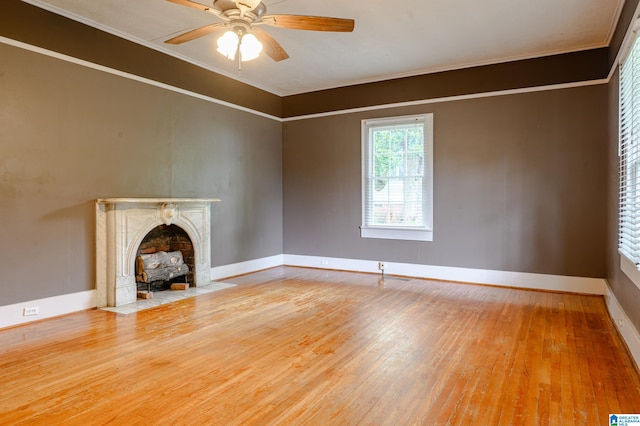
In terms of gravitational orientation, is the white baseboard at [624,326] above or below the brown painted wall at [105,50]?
below

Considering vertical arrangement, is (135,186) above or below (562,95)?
below

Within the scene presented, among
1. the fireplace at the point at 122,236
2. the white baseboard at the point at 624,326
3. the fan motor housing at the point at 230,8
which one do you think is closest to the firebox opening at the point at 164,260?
the fireplace at the point at 122,236

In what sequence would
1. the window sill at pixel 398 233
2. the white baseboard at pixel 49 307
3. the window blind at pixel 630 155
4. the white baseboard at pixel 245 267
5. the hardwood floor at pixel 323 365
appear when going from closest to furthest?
the hardwood floor at pixel 323 365
the window blind at pixel 630 155
the white baseboard at pixel 49 307
the white baseboard at pixel 245 267
the window sill at pixel 398 233

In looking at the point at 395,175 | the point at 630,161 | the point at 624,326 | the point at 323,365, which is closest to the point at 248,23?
the point at 323,365

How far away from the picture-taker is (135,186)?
4656 millimetres

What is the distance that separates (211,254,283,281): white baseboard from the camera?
578 centimetres

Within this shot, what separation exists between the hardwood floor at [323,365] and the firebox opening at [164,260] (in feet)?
1.98

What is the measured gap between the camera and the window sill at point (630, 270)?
9.05 feet

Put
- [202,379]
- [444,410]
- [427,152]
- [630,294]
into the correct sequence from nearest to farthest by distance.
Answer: [444,410] → [202,379] → [630,294] → [427,152]

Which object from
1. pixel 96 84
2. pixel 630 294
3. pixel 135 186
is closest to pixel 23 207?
pixel 135 186

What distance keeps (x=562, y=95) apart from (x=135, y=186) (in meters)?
5.51

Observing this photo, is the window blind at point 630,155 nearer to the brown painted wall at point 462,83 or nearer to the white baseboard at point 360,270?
the white baseboard at point 360,270

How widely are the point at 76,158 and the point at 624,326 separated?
5.48 meters

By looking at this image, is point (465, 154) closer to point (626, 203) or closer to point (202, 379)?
point (626, 203)
